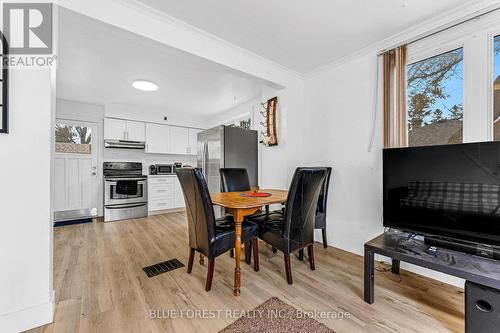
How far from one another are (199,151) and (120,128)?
6.41ft

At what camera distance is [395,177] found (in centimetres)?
191

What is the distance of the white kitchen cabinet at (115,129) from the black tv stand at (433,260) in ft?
16.6

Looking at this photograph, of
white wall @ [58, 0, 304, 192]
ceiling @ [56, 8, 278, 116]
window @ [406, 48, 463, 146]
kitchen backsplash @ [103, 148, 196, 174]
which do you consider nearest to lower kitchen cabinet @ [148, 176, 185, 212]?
kitchen backsplash @ [103, 148, 196, 174]

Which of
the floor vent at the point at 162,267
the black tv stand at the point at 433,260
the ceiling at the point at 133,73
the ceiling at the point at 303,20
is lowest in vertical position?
the floor vent at the point at 162,267

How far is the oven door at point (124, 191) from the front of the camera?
4.39 metres

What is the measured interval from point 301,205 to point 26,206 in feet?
6.71

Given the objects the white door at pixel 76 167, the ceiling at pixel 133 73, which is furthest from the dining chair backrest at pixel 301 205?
the white door at pixel 76 167

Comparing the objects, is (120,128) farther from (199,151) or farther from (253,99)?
(253,99)

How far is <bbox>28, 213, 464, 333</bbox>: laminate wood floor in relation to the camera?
1.45m

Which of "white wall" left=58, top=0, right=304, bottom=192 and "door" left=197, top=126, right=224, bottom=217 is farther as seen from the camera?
"door" left=197, top=126, right=224, bottom=217

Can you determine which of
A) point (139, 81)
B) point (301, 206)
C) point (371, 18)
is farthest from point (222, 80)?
point (301, 206)

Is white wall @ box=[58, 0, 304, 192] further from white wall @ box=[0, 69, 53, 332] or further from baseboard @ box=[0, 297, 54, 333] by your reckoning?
baseboard @ box=[0, 297, 54, 333]

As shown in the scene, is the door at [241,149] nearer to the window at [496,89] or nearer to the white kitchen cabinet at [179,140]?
the white kitchen cabinet at [179,140]

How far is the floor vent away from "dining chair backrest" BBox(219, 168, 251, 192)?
1013mm
